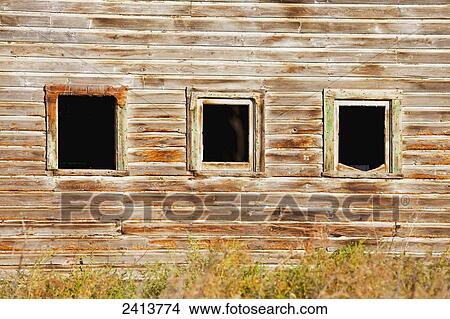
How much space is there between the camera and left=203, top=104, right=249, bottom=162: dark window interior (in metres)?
19.9

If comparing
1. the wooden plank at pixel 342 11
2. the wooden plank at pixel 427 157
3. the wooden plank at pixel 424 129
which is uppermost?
the wooden plank at pixel 342 11

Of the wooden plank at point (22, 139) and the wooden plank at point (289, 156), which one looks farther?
the wooden plank at point (289, 156)

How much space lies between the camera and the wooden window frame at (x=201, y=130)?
446 inches

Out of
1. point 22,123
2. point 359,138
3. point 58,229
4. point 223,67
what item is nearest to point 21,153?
point 22,123

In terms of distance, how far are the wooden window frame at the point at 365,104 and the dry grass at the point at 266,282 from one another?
155cm

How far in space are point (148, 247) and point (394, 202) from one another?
3584mm

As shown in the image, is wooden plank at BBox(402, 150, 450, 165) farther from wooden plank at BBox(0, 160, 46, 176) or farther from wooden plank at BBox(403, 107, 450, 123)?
wooden plank at BBox(0, 160, 46, 176)

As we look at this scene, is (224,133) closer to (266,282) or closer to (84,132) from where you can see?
(84,132)

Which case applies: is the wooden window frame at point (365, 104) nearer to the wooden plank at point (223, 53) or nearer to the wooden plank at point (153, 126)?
the wooden plank at point (223, 53)

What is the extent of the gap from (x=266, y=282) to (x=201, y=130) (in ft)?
9.90

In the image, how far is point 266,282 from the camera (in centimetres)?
907

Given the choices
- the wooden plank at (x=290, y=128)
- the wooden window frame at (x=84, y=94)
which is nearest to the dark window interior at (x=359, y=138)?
the wooden plank at (x=290, y=128)
